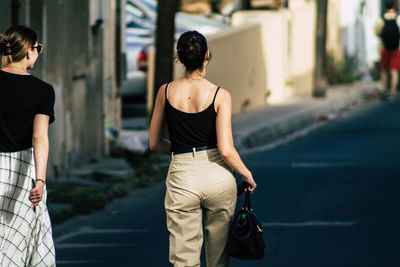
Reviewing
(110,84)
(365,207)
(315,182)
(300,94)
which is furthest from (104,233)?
(300,94)

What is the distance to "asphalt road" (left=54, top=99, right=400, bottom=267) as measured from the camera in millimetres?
7312

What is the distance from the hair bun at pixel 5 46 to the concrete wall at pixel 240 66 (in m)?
9.96

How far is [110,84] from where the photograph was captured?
42.9 feet

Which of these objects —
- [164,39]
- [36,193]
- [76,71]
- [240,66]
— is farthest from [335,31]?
[36,193]

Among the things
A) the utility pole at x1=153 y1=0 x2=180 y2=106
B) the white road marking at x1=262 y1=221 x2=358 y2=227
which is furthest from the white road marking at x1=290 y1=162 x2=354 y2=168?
the white road marking at x1=262 y1=221 x2=358 y2=227

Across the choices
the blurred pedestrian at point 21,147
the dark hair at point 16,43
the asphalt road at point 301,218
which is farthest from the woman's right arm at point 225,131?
A: the asphalt road at point 301,218

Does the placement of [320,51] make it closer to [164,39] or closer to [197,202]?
[164,39]

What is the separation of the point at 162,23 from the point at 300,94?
8.78 m

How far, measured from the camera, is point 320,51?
1952cm

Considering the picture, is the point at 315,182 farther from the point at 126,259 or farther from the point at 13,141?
the point at 13,141

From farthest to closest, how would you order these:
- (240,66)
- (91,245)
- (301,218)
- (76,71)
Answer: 1. (240,66)
2. (76,71)
3. (301,218)
4. (91,245)

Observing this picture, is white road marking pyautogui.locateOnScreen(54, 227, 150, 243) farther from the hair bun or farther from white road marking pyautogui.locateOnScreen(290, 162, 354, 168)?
white road marking pyautogui.locateOnScreen(290, 162, 354, 168)

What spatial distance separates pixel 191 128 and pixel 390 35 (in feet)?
48.0

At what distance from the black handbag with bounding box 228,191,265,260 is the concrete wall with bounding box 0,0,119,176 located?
4646 mm
